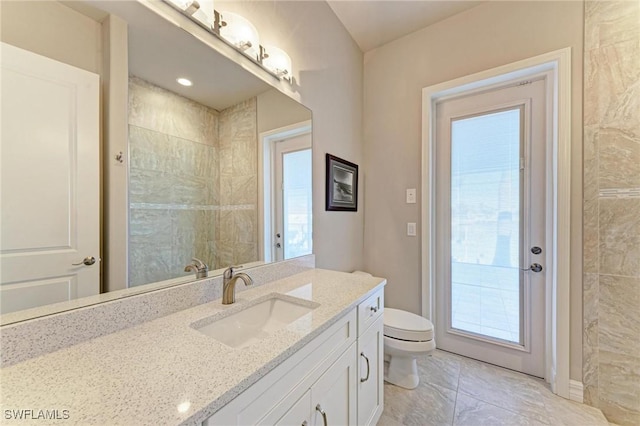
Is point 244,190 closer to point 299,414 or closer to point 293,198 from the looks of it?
point 293,198

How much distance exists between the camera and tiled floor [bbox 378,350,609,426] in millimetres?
1447

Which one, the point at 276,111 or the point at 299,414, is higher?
the point at 276,111

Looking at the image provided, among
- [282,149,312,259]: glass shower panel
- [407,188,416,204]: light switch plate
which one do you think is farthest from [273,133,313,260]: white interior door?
[407,188,416,204]: light switch plate

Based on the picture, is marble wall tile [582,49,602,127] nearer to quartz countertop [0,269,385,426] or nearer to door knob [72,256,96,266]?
quartz countertop [0,269,385,426]

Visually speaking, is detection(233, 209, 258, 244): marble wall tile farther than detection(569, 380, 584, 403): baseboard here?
No

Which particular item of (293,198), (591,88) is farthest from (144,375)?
(591,88)

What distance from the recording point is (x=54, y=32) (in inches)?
27.3

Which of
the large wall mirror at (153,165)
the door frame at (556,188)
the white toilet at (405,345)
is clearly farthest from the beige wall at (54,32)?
the door frame at (556,188)

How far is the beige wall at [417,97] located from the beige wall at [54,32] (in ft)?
6.67

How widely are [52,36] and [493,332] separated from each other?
9.29ft

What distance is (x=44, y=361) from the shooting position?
24.2 inches

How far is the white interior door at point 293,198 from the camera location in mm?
1495

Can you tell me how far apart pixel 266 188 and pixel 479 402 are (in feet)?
6.11

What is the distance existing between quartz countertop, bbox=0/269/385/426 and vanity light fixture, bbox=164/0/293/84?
1.17 m
